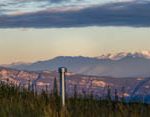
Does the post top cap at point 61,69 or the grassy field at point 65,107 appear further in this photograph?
the post top cap at point 61,69

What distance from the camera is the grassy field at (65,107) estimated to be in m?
20.1

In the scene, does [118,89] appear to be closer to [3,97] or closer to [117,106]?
[117,106]

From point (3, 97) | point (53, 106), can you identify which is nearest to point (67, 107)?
point (53, 106)

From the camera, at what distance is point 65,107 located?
811 inches

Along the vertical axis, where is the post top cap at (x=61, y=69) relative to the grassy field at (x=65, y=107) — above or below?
above

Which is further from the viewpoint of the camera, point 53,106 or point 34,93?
point 34,93

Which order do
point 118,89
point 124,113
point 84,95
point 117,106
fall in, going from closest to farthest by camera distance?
1. point 124,113
2. point 117,106
3. point 118,89
4. point 84,95

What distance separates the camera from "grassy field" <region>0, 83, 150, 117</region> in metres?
20.1

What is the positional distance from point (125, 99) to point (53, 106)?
3.10 metres

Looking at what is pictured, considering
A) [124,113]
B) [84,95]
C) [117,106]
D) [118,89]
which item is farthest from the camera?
[84,95]

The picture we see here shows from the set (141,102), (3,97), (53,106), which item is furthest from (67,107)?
(3,97)

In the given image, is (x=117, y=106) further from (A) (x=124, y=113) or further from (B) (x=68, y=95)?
(B) (x=68, y=95)

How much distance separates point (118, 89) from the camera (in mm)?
22672

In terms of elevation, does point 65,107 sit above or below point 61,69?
below
